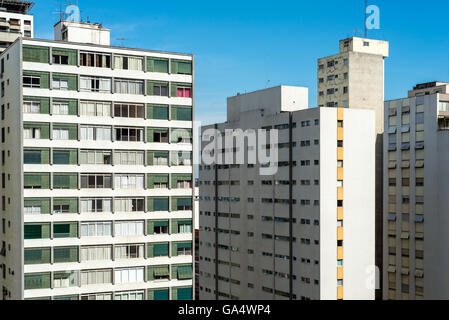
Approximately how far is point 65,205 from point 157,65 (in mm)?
16443

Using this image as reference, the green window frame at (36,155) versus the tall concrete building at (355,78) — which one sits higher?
the tall concrete building at (355,78)

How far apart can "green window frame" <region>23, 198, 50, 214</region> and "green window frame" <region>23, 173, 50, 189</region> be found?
3.60 ft

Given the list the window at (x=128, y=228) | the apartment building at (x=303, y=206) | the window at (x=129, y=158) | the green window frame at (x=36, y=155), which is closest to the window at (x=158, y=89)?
the window at (x=129, y=158)

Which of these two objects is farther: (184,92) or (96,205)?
(184,92)

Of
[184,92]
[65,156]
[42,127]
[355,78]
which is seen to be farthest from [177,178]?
[355,78]

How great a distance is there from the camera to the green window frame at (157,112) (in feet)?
183

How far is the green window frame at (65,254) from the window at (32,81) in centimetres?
1506

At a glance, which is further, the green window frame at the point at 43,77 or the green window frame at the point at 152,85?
the green window frame at the point at 152,85

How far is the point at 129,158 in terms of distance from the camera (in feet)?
181

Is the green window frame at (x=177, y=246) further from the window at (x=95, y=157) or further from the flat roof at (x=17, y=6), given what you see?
the flat roof at (x=17, y=6)

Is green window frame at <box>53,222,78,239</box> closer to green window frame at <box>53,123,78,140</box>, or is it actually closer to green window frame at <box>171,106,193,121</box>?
green window frame at <box>53,123,78,140</box>

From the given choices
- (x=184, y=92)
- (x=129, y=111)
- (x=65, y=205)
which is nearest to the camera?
(x=65, y=205)

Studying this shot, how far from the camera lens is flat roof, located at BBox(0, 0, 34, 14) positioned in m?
114

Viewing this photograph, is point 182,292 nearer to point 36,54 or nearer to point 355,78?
point 36,54
